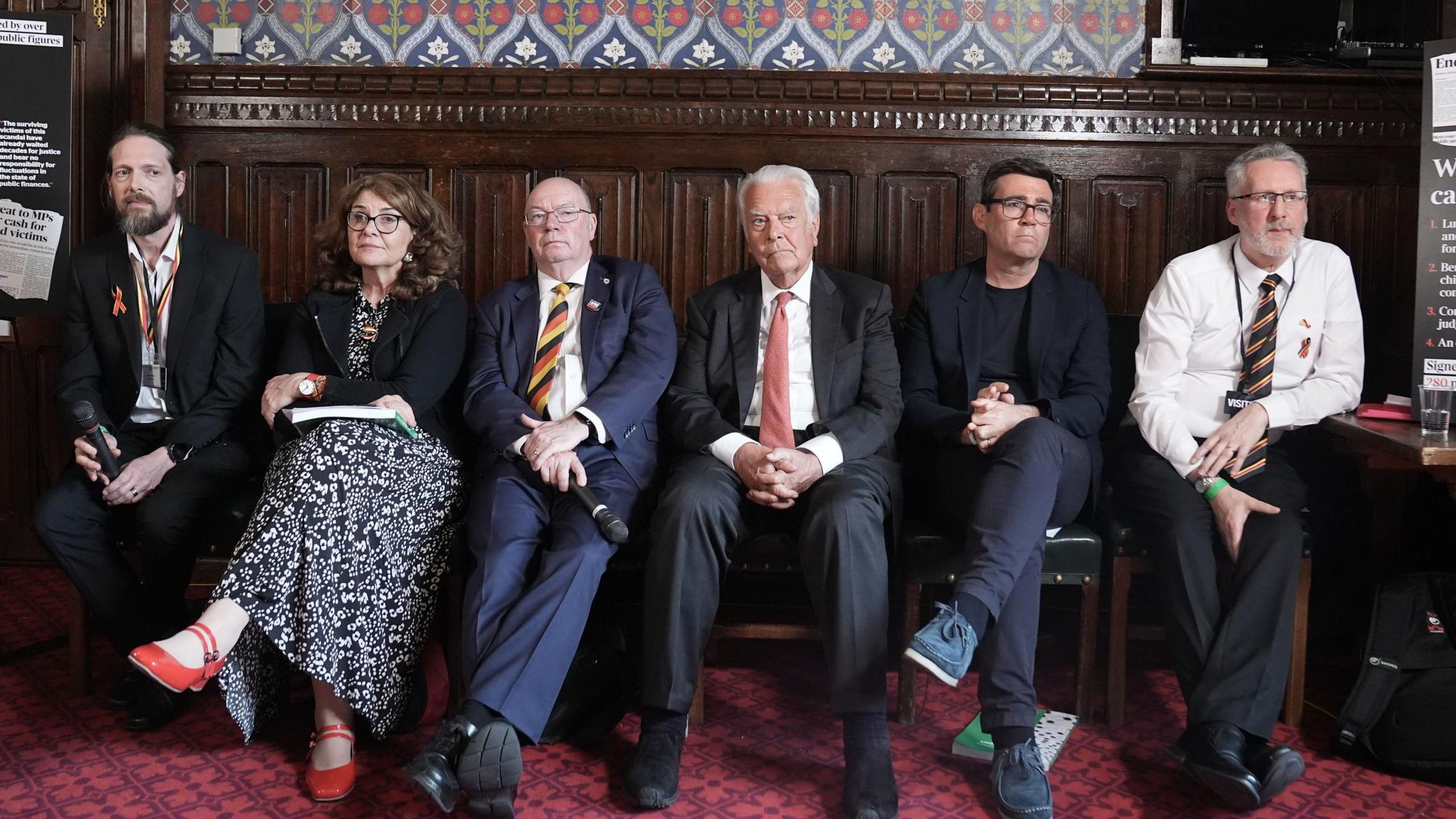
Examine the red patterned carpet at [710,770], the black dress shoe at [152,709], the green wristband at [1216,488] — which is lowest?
the red patterned carpet at [710,770]

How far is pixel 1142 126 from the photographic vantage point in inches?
131

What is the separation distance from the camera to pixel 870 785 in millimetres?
2072

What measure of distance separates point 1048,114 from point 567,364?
1748mm

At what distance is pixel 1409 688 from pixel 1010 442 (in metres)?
0.99

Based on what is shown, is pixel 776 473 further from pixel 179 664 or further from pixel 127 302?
pixel 127 302

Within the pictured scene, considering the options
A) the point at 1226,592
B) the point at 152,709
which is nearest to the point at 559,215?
the point at 152,709

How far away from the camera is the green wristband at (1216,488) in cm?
244

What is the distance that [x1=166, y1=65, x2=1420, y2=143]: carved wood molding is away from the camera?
329 cm

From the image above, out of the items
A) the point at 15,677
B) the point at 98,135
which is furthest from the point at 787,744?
the point at 98,135

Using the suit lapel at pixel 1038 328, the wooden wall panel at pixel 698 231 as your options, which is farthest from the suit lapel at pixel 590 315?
the suit lapel at pixel 1038 328

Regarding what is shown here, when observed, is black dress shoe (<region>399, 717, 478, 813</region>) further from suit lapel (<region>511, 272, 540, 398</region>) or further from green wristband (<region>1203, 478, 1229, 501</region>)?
green wristband (<region>1203, 478, 1229, 501</region>)

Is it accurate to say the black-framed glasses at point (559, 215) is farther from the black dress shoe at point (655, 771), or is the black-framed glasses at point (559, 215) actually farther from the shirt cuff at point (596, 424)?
the black dress shoe at point (655, 771)

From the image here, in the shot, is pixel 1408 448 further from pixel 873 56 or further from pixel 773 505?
pixel 873 56

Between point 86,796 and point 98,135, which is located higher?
point 98,135
